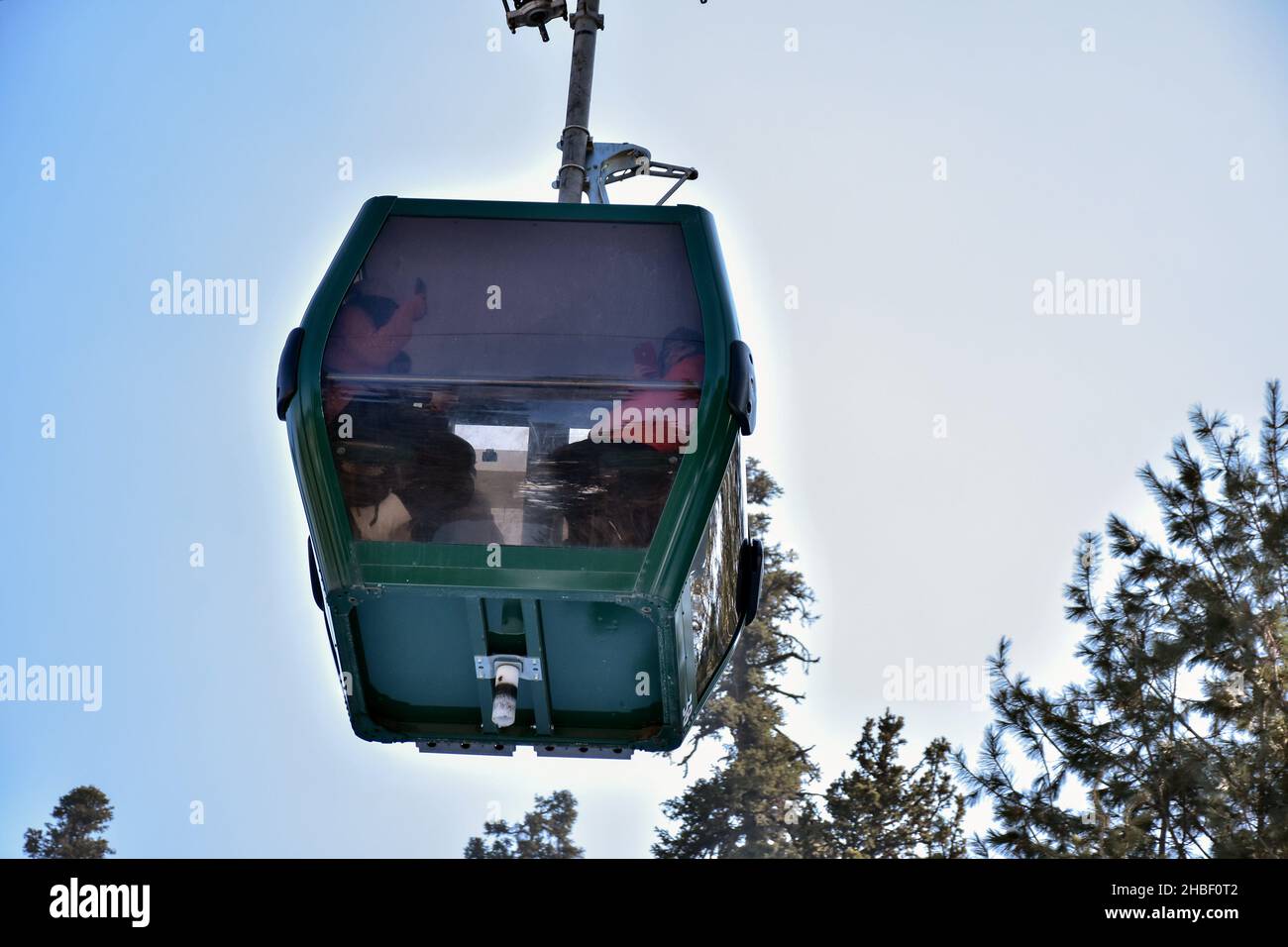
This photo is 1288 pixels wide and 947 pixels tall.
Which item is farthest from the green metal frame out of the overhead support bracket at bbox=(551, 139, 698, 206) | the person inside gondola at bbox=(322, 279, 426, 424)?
the overhead support bracket at bbox=(551, 139, 698, 206)

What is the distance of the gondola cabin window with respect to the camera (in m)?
5.52

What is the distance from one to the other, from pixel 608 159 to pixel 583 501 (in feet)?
9.14

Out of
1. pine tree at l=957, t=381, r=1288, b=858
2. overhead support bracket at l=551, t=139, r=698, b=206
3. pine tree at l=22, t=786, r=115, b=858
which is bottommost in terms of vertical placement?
pine tree at l=22, t=786, r=115, b=858

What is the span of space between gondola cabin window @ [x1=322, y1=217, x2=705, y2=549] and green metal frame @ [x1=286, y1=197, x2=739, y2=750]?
0.16 feet

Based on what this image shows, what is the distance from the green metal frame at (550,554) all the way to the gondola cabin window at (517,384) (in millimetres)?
47

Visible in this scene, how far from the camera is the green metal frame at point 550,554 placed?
5.38m

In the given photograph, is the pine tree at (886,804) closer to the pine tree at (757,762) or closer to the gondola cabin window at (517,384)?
the pine tree at (757,762)

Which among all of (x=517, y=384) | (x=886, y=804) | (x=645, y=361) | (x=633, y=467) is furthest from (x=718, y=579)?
(x=886, y=804)

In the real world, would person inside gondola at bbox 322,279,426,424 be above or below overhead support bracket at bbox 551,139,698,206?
below

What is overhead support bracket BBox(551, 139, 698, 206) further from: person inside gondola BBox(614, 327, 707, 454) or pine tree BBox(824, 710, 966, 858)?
pine tree BBox(824, 710, 966, 858)

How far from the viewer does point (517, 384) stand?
18.7 ft

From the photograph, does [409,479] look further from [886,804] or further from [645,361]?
[886,804]
